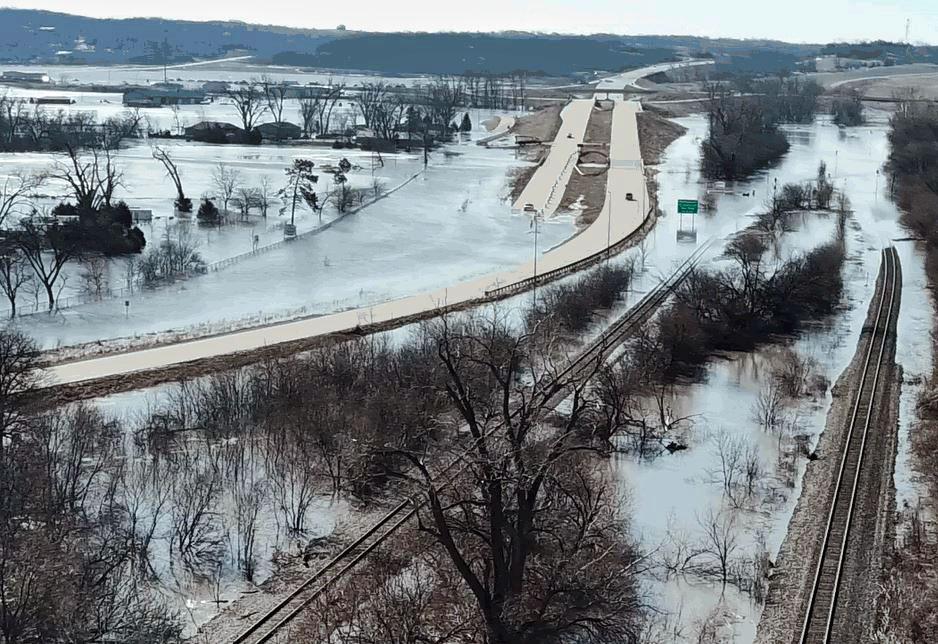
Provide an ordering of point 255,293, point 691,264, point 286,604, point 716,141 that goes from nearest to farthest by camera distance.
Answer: point 286,604 < point 255,293 < point 691,264 < point 716,141

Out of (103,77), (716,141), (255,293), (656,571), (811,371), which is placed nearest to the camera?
(656,571)

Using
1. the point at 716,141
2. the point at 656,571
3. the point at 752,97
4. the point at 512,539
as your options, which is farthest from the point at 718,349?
the point at 752,97

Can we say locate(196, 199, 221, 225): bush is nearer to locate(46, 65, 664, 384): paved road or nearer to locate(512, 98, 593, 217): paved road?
locate(46, 65, 664, 384): paved road

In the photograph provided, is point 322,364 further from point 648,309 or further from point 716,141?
Result: point 716,141

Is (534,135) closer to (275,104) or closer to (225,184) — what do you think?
(275,104)

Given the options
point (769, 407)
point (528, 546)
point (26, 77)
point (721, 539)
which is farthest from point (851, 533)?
point (26, 77)

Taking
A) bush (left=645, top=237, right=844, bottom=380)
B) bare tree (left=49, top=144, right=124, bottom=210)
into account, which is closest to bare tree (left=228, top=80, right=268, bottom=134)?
bare tree (left=49, top=144, right=124, bottom=210)
